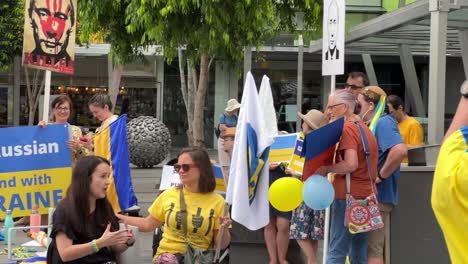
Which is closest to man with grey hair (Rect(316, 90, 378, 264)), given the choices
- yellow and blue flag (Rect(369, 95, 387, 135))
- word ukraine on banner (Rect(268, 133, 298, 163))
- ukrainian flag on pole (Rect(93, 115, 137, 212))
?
yellow and blue flag (Rect(369, 95, 387, 135))

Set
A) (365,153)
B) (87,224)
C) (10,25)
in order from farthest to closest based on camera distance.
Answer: (10,25), (365,153), (87,224)

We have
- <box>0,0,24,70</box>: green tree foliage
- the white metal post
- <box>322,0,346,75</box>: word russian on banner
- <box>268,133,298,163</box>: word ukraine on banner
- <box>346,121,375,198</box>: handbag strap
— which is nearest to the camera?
<box>346,121,375,198</box>: handbag strap

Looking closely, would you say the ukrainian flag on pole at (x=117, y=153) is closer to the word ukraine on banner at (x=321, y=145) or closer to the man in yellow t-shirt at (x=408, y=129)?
the man in yellow t-shirt at (x=408, y=129)

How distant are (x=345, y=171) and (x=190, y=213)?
1189 millimetres

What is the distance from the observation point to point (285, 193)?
562 centimetres

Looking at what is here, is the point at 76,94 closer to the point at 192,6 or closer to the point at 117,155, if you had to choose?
the point at 192,6

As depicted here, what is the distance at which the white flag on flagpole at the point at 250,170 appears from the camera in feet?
17.4

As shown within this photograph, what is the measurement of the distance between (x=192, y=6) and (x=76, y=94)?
65.3 ft

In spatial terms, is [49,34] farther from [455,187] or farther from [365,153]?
[455,187]

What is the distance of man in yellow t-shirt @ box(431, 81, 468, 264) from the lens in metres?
2.22

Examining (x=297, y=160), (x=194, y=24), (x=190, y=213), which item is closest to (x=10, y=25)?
(x=194, y=24)

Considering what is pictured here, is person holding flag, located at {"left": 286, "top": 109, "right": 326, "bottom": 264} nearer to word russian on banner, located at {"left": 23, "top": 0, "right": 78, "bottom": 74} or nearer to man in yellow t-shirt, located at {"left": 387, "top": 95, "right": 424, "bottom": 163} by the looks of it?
man in yellow t-shirt, located at {"left": 387, "top": 95, "right": 424, "bottom": 163}

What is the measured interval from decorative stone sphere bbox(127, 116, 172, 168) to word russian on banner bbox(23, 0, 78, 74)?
10383 millimetres

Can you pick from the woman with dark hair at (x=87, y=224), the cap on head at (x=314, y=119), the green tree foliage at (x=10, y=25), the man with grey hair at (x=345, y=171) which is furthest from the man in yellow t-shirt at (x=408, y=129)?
the green tree foliage at (x=10, y=25)
